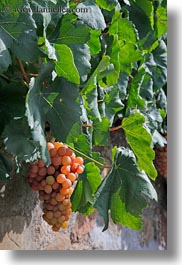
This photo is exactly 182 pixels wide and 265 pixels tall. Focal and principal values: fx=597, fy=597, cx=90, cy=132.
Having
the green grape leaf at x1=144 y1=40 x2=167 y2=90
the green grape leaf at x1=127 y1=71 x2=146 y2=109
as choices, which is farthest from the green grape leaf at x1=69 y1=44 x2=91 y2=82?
the green grape leaf at x1=144 y1=40 x2=167 y2=90

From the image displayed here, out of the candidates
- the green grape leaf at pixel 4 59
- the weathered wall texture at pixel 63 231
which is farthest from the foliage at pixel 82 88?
the weathered wall texture at pixel 63 231

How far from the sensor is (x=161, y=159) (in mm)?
1700

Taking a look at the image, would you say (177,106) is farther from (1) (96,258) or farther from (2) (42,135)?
(2) (42,135)

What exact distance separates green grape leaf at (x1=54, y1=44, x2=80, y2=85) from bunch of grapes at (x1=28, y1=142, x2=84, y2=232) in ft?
0.45

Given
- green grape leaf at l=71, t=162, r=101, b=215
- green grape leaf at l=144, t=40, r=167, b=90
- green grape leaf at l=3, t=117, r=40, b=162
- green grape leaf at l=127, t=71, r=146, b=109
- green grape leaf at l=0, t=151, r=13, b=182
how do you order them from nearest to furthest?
green grape leaf at l=3, t=117, r=40, b=162, green grape leaf at l=0, t=151, r=13, b=182, green grape leaf at l=71, t=162, r=101, b=215, green grape leaf at l=127, t=71, r=146, b=109, green grape leaf at l=144, t=40, r=167, b=90

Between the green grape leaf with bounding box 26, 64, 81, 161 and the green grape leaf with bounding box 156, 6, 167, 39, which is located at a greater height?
the green grape leaf with bounding box 156, 6, 167, 39

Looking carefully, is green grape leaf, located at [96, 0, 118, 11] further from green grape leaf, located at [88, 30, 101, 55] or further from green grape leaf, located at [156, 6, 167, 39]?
green grape leaf, located at [156, 6, 167, 39]

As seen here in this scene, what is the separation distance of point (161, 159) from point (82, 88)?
66 cm

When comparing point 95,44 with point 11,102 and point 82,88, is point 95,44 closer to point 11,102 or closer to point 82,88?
point 82,88

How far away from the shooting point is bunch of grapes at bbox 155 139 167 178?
1.68 m

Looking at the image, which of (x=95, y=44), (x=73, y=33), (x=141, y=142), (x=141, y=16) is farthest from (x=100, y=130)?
(x=141, y=16)

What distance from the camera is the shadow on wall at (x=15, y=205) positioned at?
3.95 ft

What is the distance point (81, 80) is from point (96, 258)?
0.46m

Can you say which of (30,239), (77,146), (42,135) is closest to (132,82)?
(77,146)
